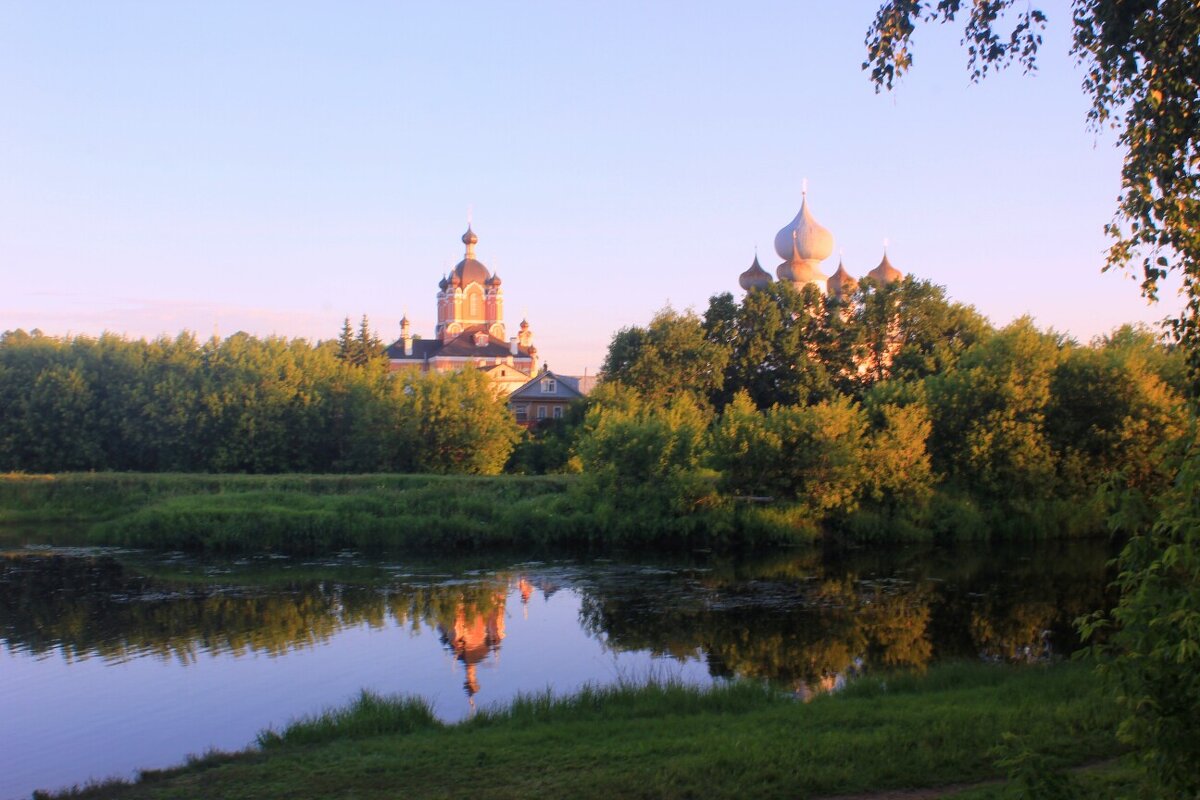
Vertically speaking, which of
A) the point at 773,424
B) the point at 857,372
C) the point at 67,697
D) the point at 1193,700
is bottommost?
the point at 67,697

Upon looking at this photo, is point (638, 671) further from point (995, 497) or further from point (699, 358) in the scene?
point (699, 358)

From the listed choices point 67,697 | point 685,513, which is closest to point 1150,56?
point 67,697

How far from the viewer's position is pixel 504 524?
32.5 metres

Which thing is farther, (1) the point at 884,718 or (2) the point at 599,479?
(2) the point at 599,479

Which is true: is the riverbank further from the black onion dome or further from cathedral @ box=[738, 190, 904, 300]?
the black onion dome

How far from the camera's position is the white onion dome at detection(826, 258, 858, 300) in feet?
173

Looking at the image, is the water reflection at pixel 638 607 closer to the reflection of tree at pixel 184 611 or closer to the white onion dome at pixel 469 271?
the reflection of tree at pixel 184 611

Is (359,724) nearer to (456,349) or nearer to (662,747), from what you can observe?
(662,747)

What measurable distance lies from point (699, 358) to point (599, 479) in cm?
1929

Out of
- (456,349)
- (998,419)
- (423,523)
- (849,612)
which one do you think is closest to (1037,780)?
(849,612)

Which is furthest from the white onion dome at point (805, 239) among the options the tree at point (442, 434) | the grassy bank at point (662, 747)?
the grassy bank at point (662, 747)

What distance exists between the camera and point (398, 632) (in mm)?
20047

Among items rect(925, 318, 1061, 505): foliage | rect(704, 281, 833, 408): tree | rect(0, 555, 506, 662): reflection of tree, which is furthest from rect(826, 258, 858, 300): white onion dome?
rect(0, 555, 506, 662): reflection of tree

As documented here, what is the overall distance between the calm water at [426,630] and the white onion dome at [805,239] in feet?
109
